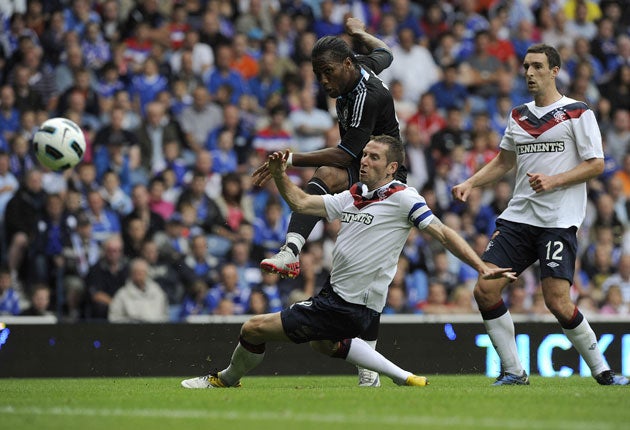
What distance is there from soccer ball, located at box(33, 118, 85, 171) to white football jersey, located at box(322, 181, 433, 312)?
10.7 feet

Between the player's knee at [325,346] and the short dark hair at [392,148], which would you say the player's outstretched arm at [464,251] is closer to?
the short dark hair at [392,148]

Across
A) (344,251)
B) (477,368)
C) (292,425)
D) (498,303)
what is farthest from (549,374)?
(292,425)

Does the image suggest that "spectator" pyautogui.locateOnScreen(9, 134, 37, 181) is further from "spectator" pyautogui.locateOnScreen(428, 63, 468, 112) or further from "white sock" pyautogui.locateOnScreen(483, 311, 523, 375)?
"white sock" pyautogui.locateOnScreen(483, 311, 523, 375)

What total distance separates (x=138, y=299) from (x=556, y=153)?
6.24 meters

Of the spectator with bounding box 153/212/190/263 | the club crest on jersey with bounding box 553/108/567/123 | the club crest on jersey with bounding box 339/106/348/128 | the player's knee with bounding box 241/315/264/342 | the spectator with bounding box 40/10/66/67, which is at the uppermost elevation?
the spectator with bounding box 40/10/66/67

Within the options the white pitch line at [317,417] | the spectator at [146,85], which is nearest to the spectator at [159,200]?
the spectator at [146,85]

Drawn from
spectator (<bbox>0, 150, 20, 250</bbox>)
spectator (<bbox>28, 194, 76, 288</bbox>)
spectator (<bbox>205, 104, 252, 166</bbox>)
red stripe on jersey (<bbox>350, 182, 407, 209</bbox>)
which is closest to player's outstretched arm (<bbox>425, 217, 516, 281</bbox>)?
red stripe on jersey (<bbox>350, 182, 407, 209</bbox>)

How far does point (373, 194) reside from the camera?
8898 mm

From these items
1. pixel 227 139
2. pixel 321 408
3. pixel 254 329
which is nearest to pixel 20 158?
pixel 227 139

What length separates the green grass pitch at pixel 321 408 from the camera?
639 cm

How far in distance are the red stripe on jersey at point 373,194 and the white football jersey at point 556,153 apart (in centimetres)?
118

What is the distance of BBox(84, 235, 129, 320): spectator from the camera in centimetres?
1373

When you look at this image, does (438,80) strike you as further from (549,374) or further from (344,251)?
(344,251)

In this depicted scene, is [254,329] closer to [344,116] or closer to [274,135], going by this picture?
[344,116]
